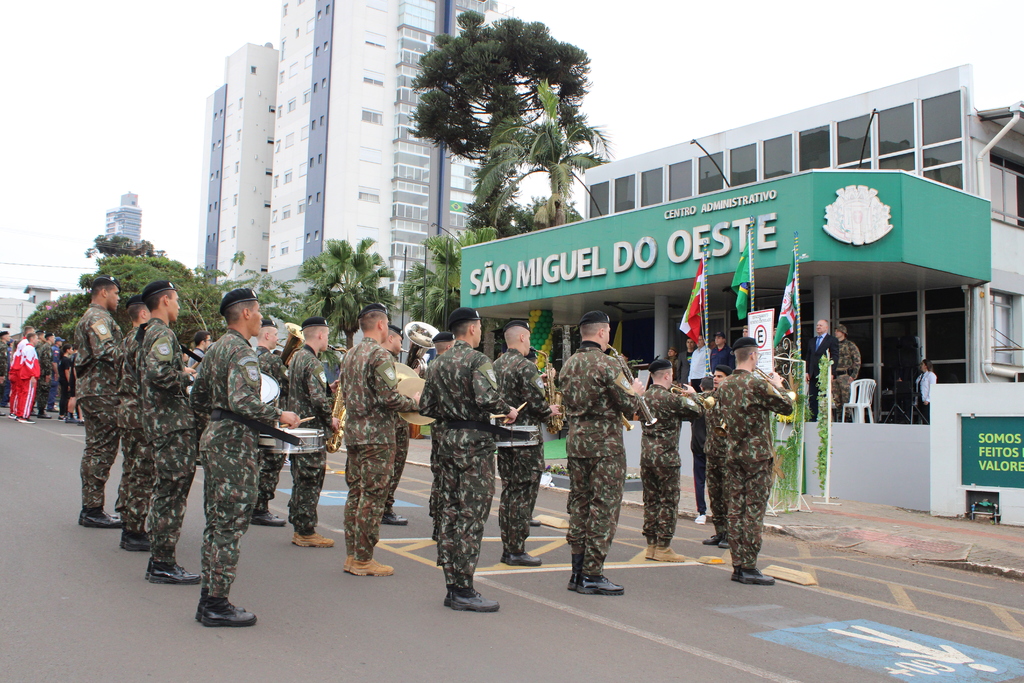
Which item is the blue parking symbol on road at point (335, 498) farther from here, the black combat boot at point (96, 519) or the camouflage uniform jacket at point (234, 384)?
the camouflage uniform jacket at point (234, 384)

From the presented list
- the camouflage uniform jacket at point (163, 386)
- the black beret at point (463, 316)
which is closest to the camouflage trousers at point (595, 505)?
the black beret at point (463, 316)

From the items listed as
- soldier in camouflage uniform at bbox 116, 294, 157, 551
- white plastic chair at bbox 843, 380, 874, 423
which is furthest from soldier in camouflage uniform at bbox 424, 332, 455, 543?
white plastic chair at bbox 843, 380, 874, 423

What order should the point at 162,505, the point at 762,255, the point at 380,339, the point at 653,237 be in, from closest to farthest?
the point at 162,505, the point at 380,339, the point at 762,255, the point at 653,237

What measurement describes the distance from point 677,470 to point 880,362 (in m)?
12.8

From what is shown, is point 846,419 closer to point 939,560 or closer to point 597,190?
point 939,560

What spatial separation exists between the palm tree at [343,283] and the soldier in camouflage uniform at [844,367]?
68.4 ft

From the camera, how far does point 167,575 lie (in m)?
5.82

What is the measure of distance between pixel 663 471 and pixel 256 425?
14.1 feet

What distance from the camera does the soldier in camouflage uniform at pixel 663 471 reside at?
780cm

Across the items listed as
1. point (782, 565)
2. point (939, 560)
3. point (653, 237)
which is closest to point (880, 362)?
point (653, 237)

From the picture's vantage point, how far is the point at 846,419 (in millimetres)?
16578

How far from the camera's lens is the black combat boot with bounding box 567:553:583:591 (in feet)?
20.9

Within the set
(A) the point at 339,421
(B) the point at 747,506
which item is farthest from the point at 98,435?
(B) the point at 747,506

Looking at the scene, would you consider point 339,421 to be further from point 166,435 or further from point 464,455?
point 464,455
